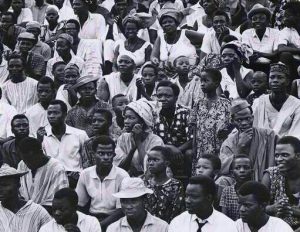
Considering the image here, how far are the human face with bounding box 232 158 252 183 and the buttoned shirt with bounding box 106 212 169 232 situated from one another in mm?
990

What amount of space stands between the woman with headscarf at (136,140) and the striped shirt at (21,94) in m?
2.61

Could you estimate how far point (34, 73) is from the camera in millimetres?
15375

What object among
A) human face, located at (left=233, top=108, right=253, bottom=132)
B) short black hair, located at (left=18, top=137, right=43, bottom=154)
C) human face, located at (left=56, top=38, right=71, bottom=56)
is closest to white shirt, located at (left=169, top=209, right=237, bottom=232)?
human face, located at (left=233, top=108, right=253, bottom=132)

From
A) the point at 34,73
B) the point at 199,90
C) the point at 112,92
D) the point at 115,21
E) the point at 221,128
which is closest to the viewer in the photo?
the point at 221,128

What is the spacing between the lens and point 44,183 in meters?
10.8

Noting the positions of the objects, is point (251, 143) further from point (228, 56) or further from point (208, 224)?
point (228, 56)

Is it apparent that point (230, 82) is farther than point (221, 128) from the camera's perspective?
Yes

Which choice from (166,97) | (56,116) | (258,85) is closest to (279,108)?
(258,85)

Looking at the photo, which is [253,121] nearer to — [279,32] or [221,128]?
[221,128]

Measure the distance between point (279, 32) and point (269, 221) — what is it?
628 centimetres

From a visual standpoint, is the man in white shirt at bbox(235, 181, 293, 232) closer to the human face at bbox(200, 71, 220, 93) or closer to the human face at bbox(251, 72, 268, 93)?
the human face at bbox(200, 71, 220, 93)

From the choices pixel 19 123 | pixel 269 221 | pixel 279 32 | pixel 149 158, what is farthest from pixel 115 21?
pixel 269 221

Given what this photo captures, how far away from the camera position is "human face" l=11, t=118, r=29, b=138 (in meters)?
12.3

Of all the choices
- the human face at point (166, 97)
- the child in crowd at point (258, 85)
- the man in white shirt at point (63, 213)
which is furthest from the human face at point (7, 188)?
the child in crowd at point (258, 85)
